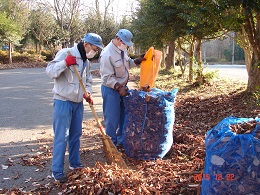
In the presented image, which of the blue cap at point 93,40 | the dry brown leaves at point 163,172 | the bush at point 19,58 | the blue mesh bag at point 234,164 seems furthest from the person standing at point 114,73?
the bush at point 19,58

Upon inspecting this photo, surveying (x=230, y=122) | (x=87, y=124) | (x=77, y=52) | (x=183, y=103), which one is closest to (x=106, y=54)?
(x=77, y=52)

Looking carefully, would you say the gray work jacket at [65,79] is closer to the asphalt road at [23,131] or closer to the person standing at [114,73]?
the person standing at [114,73]

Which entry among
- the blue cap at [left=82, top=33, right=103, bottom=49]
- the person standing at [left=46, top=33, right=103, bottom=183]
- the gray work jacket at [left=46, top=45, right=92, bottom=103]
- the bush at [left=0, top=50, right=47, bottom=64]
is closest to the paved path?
the person standing at [left=46, top=33, right=103, bottom=183]

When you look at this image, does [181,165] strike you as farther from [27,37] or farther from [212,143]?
[27,37]

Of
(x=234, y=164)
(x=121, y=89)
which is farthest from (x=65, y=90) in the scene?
(x=234, y=164)

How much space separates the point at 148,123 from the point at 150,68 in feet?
3.59

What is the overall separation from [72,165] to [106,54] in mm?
1742

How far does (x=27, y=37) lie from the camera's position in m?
38.3

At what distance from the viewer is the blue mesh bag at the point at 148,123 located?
450 centimetres

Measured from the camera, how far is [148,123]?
179 inches

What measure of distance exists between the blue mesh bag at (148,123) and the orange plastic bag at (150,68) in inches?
21.8

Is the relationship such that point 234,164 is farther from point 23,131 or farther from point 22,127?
point 22,127

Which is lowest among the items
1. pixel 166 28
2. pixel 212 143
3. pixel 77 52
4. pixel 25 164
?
pixel 25 164

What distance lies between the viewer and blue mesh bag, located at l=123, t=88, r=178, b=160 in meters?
4.50
